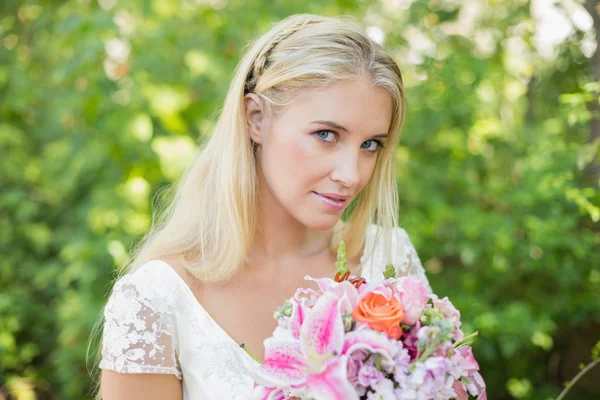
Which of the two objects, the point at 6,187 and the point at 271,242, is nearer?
the point at 271,242

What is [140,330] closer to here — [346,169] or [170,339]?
[170,339]

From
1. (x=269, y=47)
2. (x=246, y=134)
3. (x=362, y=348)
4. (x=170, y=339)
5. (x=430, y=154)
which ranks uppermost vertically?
(x=269, y=47)

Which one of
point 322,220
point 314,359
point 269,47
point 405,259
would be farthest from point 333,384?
point 405,259

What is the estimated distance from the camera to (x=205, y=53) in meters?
3.40

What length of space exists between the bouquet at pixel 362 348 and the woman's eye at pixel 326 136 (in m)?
0.53

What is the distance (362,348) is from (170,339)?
75cm

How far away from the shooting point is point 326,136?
187 cm

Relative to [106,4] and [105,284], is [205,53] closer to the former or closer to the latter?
[106,4]

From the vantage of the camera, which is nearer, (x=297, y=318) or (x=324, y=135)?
(x=297, y=318)

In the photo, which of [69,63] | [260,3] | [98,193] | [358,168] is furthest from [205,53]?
[358,168]

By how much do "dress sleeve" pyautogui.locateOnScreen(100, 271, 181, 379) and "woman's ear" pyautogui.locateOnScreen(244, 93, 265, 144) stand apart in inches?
20.5

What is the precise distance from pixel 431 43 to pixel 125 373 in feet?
7.34

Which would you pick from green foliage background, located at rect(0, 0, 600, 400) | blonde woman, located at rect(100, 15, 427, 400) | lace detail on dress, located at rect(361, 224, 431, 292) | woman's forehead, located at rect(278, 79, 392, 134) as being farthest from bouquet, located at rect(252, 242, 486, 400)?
green foliage background, located at rect(0, 0, 600, 400)

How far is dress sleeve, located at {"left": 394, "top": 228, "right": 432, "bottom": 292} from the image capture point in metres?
2.45
